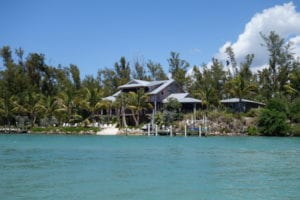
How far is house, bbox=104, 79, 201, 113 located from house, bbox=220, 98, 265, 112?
13.8ft

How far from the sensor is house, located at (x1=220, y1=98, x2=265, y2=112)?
60656 mm

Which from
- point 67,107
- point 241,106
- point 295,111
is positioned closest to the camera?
point 295,111

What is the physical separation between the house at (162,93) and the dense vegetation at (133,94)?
Result: 5.17 feet

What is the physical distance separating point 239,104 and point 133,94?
572 inches

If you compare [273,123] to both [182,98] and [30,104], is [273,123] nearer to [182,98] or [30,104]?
[182,98]

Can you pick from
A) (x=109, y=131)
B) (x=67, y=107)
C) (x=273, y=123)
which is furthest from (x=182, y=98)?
(x=67, y=107)

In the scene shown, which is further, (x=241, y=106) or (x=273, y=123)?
(x=241, y=106)


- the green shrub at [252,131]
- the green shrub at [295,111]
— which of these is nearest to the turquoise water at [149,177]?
the green shrub at [252,131]

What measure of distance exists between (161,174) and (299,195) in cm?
596

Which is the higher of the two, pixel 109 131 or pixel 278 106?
pixel 278 106

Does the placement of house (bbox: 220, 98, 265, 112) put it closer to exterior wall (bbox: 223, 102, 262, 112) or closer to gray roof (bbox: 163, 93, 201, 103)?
exterior wall (bbox: 223, 102, 262, 112)

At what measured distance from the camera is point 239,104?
6066 centimetres

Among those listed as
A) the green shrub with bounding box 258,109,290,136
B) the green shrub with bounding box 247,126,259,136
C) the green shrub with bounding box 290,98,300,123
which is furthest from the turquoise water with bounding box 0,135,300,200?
the green shrub with bounding box 290,98,300,123

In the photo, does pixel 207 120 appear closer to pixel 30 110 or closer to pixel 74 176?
pixel 30 110
